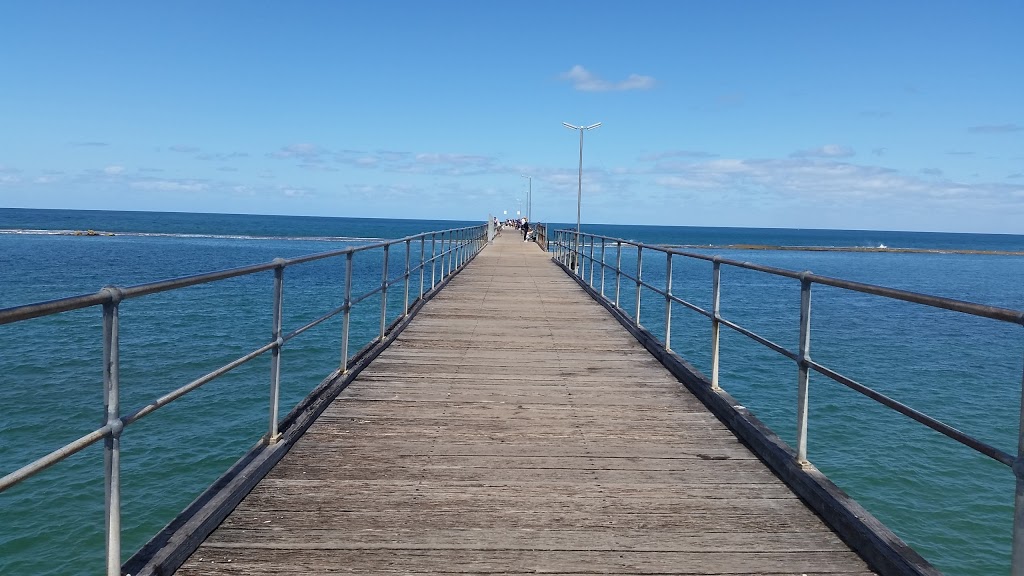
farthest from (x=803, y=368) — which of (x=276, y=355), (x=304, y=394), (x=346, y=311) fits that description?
(x=304, y=394)

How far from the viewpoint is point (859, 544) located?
3.17m

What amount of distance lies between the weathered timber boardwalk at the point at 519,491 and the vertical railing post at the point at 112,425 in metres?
0.42

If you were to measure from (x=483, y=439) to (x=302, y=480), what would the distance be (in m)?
1.22

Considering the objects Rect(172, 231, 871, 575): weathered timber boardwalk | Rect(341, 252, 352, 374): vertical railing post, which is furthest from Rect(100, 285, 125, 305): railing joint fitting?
Rect(341, 252, 352, 374): vertical railing post

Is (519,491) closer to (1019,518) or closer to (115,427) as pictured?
(115,427)

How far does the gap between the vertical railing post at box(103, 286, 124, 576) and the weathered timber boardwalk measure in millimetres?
419

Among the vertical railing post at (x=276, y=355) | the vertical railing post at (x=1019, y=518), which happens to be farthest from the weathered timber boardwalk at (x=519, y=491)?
the vertical railing post at (x=1019, y=518)

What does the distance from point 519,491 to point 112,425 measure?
199cm

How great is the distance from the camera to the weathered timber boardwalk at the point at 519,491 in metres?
3.05

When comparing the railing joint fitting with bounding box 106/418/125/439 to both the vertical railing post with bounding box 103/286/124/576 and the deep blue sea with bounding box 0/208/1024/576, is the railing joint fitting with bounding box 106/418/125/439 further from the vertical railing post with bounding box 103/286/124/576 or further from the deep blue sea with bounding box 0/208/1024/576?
the deep blue sea with bounding box 0/208/1024/576

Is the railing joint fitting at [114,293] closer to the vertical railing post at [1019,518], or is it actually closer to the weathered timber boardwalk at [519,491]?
the weathered timber boardwalk at [519,491]

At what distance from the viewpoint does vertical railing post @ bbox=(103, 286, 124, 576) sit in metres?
2.47

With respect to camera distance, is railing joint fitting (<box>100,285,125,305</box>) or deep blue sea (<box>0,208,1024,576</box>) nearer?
railing joint fitting (<box>100,285,125,305</box>)

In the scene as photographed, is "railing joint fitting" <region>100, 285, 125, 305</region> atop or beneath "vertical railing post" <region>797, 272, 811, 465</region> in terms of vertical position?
atop
